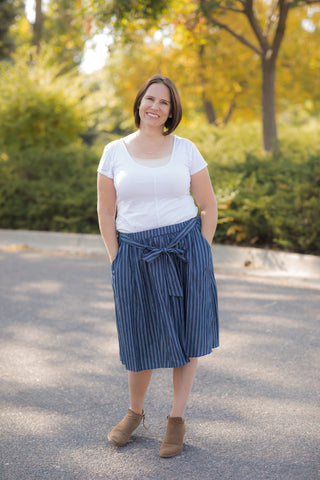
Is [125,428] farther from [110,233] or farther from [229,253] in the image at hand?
[229,253]

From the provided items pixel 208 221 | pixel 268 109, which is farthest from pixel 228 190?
pixel 208 221

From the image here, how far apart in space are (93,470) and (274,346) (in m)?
2.16

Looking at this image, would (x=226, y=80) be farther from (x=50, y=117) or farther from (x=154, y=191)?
(x=154, y=191)

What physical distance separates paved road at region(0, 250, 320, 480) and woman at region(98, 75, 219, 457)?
282 mm

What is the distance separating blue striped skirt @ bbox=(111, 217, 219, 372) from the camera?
2.91 metres

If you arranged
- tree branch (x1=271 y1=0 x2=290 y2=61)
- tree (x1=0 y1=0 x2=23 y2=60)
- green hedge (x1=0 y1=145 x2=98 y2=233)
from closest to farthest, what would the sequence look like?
green hedge (x1=0 y1=145 x2=98 y2=233) → tree branch (x1=271 y1=0 x2=290 y2=61) → tree (x1=0 y1=0 x2=23 y2=60)

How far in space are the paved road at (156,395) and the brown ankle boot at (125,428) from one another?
5 cm

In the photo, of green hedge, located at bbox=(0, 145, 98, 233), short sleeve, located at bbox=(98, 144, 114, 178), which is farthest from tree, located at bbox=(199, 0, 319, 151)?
short sleeve, located at bbox=(98, 144, 114, 178)

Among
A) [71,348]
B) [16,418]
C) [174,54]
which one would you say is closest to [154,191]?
[16,418]

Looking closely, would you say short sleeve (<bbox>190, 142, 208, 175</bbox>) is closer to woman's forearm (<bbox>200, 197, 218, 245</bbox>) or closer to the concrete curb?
woman's forearm (<bbox>200, 197, 218, 245</bbox>)

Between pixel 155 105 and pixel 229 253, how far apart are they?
15.4 ft

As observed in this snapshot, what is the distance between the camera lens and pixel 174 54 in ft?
60.4

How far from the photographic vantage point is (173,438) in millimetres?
2998

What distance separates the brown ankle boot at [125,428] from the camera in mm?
3062
